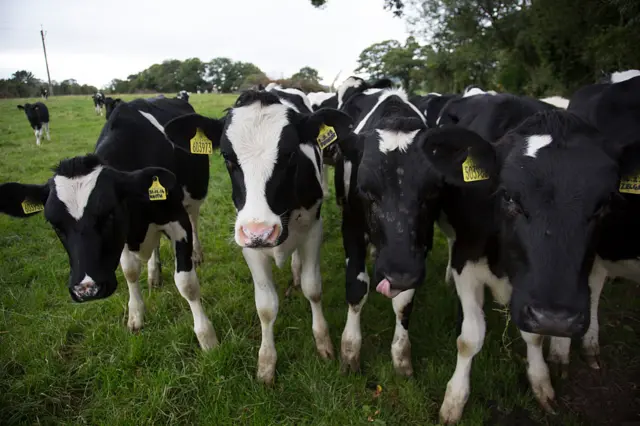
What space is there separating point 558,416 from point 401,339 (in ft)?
3.57

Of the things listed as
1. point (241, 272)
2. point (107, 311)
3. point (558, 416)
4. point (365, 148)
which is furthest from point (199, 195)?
point (558, 416)

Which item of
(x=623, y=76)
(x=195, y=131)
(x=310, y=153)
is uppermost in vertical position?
(x=623, y=76)

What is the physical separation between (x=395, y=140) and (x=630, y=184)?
127 cm

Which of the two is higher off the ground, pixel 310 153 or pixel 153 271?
pixel 310 153

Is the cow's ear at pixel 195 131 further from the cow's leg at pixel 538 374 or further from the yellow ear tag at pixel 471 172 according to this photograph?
the cow's leg at pixel 538 374

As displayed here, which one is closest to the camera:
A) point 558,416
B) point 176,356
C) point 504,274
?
point 504,274

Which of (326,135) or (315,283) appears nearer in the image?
(326,135)

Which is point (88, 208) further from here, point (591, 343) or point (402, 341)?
point (591, 343)

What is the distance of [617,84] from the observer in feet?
10.8

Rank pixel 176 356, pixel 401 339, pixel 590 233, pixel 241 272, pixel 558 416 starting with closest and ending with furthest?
pixel 590 233 → pixel 558 416 → pixel 401 339 → pixel 176 356 → pixel 241 272

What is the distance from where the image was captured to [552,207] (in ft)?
6.57

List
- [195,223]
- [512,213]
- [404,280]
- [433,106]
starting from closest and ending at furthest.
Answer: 1. [512,213]
2. [404,280]
3. [195,223]
4. [433,106]

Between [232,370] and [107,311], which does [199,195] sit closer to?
[107,311]

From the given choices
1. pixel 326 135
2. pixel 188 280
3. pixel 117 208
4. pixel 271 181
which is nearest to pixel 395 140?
pixel 326 135
